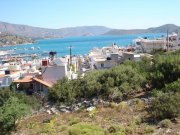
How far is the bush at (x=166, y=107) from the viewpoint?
622 inches

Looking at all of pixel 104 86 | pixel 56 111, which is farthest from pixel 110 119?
pixel 104 86

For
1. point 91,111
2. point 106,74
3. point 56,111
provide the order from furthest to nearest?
point 106,74 < point 56,111 < point 91,111

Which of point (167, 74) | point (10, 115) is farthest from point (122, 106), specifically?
point (10, 115)

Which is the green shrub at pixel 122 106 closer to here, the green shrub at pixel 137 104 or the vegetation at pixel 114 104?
the vegetation at pixel 114 104

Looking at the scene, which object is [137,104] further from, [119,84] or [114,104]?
[119,84]

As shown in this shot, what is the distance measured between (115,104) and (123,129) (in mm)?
5342

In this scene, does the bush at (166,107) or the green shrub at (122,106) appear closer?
the bush at (166,107)

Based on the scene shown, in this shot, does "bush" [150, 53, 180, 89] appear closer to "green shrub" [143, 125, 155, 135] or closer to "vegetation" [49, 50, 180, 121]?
"vegetation" [49, 50, 180, 121]

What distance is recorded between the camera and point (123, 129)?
48.8 feet

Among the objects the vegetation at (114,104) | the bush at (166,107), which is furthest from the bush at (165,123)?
the bush at (166,107)

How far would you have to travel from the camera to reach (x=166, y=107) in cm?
1595

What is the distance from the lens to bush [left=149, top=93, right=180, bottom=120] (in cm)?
1580

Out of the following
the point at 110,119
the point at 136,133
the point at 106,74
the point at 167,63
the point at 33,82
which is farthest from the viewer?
the point at 33,82

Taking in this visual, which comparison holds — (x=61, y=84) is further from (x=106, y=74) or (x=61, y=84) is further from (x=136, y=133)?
(x=136, y=133)
